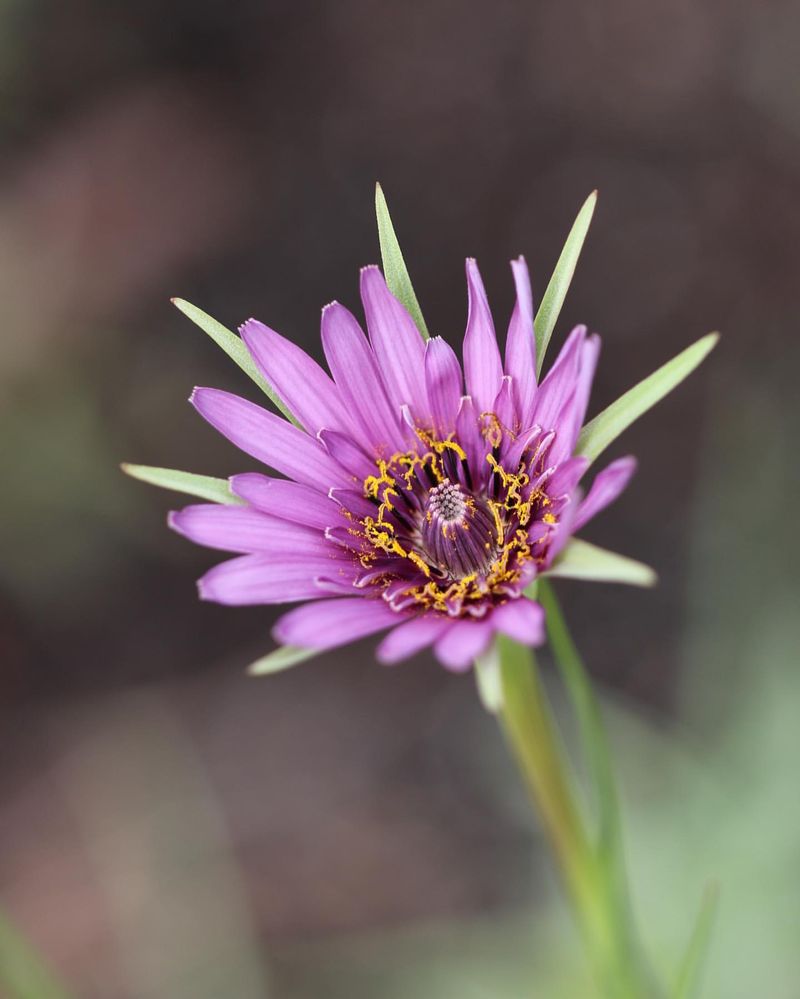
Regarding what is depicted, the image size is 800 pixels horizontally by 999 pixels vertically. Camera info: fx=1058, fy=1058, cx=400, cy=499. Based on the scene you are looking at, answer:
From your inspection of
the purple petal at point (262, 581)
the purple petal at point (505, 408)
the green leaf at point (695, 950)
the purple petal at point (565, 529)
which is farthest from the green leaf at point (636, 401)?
the green leaf at point (695, 950)

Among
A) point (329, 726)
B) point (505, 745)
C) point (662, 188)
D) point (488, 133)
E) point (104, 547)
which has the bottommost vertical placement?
point (505, 745)

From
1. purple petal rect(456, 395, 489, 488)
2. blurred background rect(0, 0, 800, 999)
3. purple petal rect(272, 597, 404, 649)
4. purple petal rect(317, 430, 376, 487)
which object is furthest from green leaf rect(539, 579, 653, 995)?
blurred background rect(0, 0, 800, 999)

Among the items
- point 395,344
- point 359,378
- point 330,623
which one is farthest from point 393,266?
point 330,623

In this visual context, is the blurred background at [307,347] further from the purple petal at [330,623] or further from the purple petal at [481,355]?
the purple petal at [330,623]

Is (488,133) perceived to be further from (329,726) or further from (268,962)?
(268,962)

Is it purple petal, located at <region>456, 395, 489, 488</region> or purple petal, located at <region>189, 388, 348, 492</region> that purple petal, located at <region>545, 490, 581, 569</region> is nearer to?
purple petal, located at <region>456, 395, 489, 488</region>

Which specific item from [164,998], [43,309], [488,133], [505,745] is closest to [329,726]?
[505,745]
